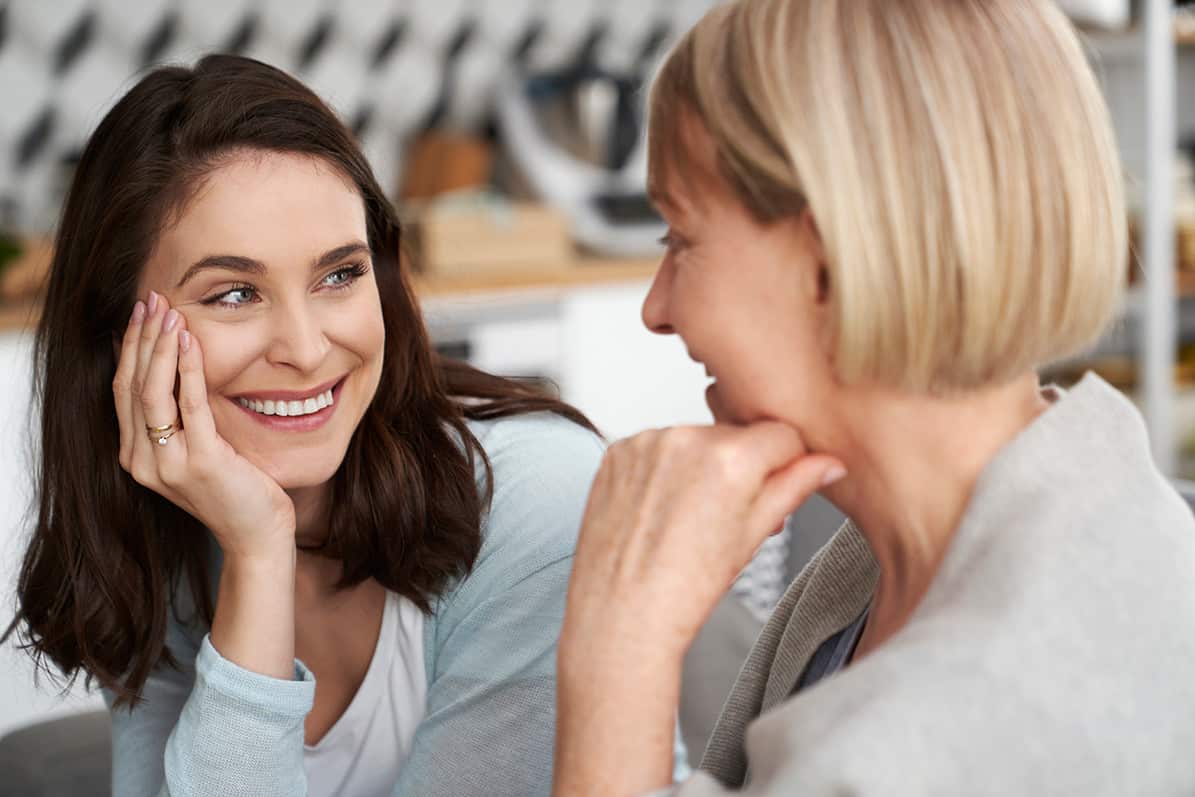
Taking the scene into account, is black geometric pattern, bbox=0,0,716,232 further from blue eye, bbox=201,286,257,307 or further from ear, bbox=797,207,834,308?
ear, bbox=797,207,834,308

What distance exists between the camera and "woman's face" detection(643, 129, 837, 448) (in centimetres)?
85

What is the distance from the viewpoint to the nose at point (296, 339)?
1.29 m

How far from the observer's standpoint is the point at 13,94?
3346mm

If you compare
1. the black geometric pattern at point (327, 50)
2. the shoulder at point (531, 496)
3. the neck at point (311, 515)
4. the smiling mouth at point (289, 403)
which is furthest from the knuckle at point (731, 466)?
the black geometric pattern at point (327, 50)

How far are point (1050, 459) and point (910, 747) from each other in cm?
22

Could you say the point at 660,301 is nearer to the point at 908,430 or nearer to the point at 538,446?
the point at 908,430

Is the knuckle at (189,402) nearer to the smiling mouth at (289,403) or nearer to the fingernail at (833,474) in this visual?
A: the smiling mouth at (289,403)

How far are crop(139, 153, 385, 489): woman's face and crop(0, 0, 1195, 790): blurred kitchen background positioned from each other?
5.55 feet

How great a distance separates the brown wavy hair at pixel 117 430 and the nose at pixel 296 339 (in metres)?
0.15

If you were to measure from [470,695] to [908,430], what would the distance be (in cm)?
63

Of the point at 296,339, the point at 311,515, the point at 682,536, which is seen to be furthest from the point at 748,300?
the point at 311,515

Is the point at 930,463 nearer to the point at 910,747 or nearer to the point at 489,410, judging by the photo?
the point at 910,747

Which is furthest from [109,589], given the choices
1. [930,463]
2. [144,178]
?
[930,463]

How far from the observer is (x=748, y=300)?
871 millimetres
